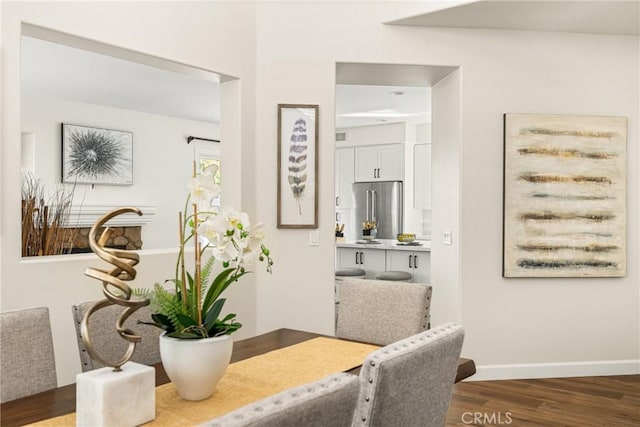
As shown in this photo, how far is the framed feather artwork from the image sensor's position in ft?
12.6

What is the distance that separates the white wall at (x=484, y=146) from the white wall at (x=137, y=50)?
163 mm

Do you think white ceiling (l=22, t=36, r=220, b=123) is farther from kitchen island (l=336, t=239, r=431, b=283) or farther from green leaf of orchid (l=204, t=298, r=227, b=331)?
green leaf of orchid (l=204, t=298, r=227, b=331)

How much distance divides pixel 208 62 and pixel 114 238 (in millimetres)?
4595

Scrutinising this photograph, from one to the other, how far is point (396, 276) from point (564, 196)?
2.30 metres

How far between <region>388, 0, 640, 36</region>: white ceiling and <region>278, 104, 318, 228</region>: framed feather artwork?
0.96 m

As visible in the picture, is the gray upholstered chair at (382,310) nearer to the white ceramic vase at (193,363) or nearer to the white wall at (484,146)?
the white ceramic vase at (193,363)

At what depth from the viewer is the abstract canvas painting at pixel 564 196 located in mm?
4016

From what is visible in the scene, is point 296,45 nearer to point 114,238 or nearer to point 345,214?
point 114,238

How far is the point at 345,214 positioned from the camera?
906 centimetres

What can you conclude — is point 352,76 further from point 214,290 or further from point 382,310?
point 214,290

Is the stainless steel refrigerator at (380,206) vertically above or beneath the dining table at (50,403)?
above

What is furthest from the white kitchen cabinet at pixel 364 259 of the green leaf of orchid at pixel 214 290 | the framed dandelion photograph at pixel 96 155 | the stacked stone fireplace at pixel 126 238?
the green leaf of orchid at pixel 214 290

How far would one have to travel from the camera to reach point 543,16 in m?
3.73

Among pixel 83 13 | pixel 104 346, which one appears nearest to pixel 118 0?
pixel 83 13
